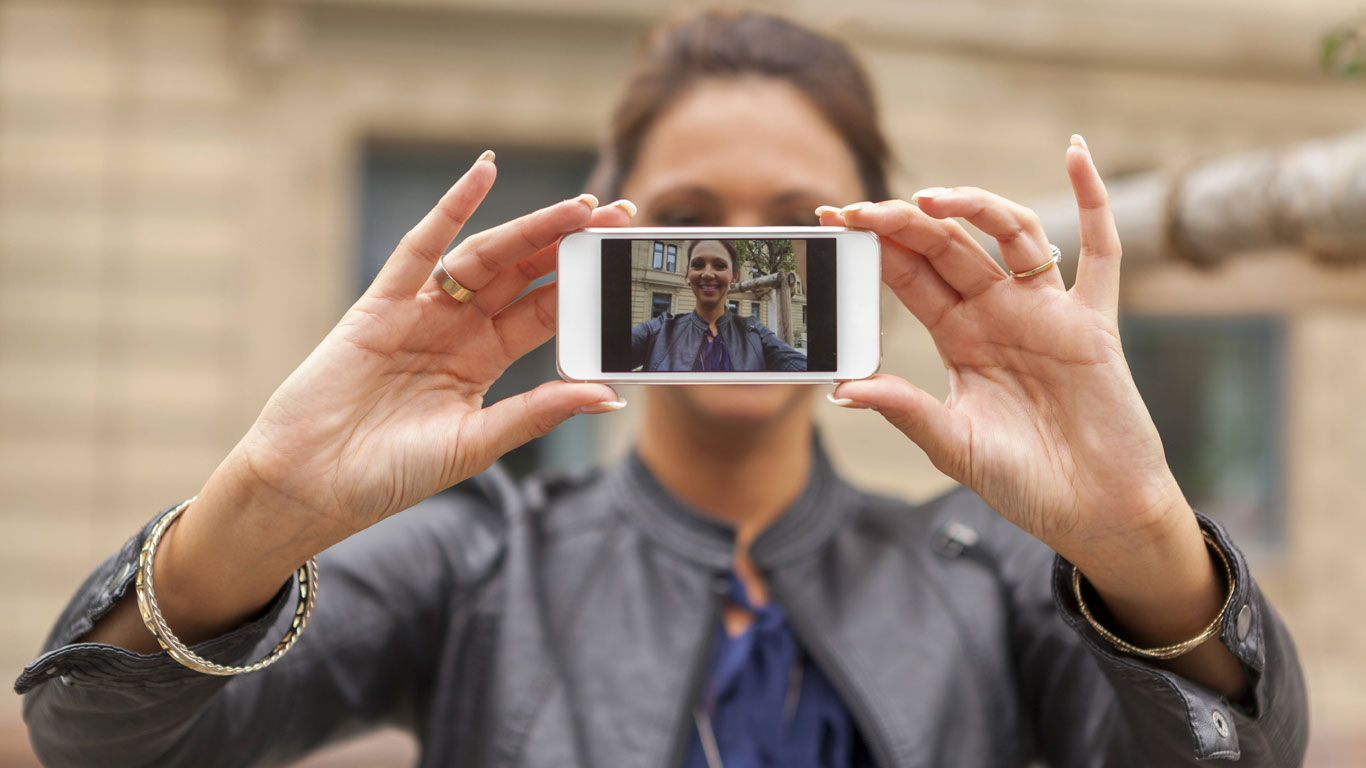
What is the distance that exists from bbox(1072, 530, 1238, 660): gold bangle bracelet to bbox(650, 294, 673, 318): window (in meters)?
0.63

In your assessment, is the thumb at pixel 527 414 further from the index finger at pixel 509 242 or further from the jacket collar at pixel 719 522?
the jacket collar at pixel 719 522

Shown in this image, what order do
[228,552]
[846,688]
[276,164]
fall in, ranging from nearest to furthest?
1. [228,552]
2. [846,688]
3. [276,164]

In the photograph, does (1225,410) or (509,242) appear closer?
(509,242)

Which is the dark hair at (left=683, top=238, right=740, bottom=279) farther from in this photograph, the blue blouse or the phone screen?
the blue blouse

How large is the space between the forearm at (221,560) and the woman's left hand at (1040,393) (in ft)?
2.27

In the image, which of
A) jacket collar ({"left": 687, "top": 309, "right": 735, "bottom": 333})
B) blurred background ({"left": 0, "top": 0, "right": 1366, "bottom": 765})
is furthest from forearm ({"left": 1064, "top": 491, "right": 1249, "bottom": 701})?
blurred background ({"left": 0, "top": 0, "right": 1366, "bottom": 765})

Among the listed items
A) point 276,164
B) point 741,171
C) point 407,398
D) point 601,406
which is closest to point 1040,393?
point 601,406

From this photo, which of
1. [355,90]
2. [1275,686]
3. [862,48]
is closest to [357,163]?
[355,90]

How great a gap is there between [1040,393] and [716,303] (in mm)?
437

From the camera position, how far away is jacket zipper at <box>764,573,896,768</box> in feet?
5.32

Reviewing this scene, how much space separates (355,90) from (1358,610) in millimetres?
7244

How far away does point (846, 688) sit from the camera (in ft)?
5.48

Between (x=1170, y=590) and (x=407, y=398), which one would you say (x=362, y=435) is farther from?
(x=1170, y=590)

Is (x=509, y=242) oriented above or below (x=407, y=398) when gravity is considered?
above
